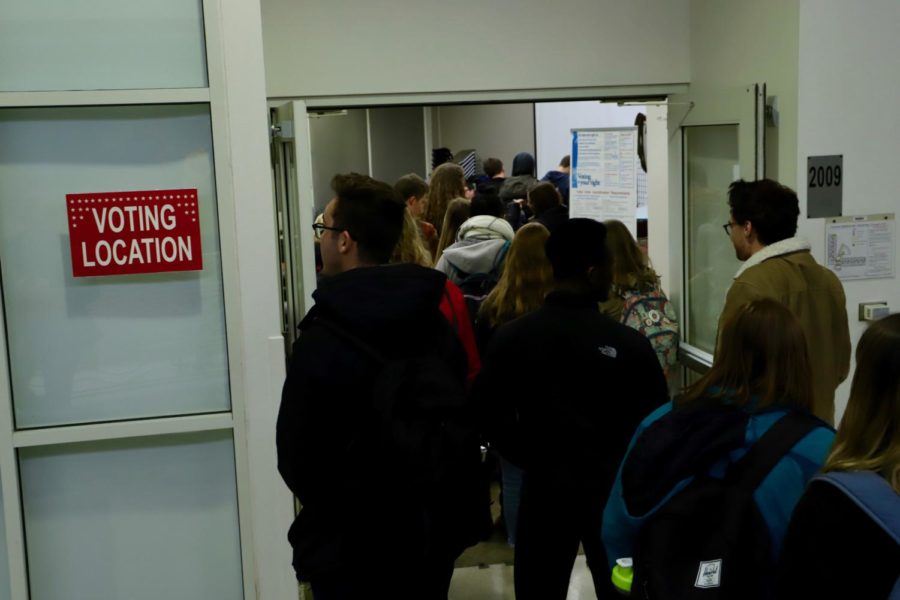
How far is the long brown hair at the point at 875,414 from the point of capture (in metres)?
1.65

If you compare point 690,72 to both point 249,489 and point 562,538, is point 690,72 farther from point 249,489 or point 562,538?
point 249,489

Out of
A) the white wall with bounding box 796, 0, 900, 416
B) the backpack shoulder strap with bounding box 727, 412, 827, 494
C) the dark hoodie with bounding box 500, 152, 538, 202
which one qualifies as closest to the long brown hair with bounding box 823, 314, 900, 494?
the backpack shoulder strap with bounding box 727, 412, 827, 494

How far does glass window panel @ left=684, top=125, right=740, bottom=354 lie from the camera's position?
4699 mm

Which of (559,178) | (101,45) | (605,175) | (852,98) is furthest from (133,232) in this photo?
(559,178)

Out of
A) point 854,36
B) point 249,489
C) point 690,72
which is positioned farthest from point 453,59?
point 249,489

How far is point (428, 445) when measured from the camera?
2.37 meters

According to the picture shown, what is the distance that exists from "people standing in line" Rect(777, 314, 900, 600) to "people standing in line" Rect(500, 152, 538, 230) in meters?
5.95

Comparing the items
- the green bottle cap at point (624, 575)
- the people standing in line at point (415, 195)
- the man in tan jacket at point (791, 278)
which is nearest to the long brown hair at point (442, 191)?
the people standing in line at point (415, 195)

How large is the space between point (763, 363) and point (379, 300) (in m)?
0.87

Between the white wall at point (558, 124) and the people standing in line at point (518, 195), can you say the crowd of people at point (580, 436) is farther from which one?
the white wall at point (558, 124)

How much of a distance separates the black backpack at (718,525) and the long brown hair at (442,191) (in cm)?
394

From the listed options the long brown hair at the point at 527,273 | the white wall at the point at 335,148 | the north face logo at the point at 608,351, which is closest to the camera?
the north face logo at the point at 608,351

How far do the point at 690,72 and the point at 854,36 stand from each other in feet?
2.95

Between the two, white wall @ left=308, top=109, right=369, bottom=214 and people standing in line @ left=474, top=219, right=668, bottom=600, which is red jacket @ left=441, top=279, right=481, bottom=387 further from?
white wall @ left=308, top=109, right=369, bottom=214
